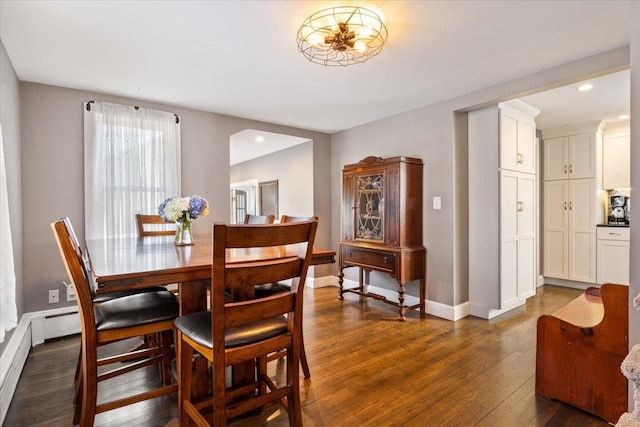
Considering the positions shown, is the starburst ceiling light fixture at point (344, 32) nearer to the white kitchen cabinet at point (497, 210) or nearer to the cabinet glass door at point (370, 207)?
the cabinet glass door at point (370, 207)

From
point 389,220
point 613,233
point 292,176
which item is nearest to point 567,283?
Answer: point 613,233

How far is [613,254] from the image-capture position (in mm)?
4121

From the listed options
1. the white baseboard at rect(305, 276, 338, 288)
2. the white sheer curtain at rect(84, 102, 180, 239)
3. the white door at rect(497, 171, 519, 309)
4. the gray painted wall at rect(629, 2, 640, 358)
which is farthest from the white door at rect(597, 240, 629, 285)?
the white sheer curtain at rect(84, 102, 180, 239)

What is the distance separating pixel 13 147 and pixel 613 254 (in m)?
6.33

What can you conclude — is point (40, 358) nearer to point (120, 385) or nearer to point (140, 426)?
point (120, 385)

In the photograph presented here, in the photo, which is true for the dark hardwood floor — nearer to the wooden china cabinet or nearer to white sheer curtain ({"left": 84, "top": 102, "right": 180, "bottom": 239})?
the wooden china cabinet

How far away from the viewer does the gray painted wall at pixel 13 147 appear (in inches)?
83.7

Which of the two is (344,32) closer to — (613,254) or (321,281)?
(321,281)

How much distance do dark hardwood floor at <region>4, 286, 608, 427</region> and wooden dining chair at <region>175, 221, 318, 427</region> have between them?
0.44 m

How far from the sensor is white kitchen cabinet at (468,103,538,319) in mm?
3168

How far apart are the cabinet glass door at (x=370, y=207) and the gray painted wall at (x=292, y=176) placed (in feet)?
2.93

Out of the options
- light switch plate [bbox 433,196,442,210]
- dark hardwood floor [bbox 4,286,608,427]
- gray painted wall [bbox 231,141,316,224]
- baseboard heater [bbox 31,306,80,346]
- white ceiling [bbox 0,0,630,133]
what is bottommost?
dark hardwood floor [bbox 4,286,608,427]

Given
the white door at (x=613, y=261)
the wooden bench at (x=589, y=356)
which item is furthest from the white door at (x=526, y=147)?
the wooden bench at (x=589, y=356)

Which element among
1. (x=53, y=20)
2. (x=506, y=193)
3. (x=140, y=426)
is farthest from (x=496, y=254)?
(x=53, y=20)
